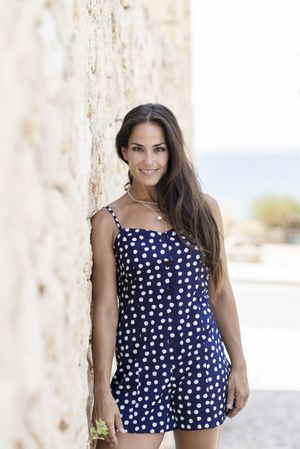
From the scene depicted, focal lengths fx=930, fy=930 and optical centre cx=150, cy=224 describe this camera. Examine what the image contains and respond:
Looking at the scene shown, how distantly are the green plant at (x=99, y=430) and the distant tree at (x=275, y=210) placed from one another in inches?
896

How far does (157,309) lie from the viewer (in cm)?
278

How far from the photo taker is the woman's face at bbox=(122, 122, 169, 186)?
2812 mm

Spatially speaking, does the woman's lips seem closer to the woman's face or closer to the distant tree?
the woman's face

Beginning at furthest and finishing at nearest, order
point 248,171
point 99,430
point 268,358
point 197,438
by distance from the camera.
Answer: point 248,171 < point 268,358 < point 197,438 < point 99,430

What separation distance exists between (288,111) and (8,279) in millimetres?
53168

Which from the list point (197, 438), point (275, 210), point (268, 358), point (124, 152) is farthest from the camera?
point (275, 210)

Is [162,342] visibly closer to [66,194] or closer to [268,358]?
[66,194]

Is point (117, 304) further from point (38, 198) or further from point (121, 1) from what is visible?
point (121, 1)

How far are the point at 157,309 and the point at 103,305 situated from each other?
0.16 metres

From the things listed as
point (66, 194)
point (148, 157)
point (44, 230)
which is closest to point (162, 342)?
point (148, 157)

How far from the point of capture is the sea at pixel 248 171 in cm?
5641

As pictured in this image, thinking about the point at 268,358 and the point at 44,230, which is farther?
the point at 268,358

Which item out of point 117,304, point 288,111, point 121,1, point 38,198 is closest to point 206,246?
point 117,304

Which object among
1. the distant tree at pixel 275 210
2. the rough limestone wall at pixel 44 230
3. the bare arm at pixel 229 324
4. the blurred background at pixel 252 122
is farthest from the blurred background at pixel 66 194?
the distant tree at pixel 275 210
